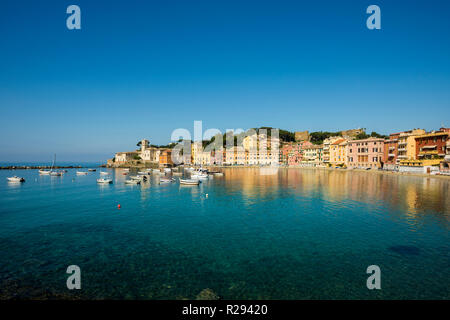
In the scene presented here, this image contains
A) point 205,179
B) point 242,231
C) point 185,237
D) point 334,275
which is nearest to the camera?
point 334,275

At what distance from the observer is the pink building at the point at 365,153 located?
276ft

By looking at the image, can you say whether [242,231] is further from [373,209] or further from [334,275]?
[373,209]

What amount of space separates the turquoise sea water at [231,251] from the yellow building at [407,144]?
54.4 m

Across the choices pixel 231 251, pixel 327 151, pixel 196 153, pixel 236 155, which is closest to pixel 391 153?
pixel 327 151

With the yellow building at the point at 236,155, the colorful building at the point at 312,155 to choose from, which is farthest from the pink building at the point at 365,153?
the yellow building at the point at 236,155

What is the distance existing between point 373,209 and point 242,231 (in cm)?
1603

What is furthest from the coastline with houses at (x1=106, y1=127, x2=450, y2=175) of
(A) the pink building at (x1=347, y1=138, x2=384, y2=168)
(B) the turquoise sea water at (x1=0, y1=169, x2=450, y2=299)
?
(B) the turquoise sea water at (x1=0, y1=169, x2=450, y2=299)

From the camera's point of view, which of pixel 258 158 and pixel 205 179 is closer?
pixel 205 179

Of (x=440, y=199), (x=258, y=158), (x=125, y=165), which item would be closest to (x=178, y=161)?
(x=125, y=165)
